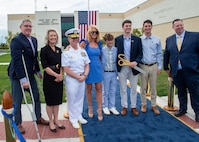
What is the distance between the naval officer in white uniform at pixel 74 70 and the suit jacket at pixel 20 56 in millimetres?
533

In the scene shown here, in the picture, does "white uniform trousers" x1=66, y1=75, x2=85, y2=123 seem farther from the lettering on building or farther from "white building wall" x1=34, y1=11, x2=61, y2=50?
the lettering on building

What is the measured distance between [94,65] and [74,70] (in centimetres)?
48

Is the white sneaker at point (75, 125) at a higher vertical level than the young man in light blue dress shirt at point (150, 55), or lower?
lower

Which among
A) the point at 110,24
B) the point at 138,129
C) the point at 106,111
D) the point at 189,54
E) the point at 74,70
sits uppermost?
the point at 110,24

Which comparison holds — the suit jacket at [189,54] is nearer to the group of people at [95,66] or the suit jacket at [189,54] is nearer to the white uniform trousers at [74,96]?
the group of people at [95,66]

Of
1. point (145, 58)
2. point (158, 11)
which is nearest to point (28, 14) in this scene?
point (158, 11)

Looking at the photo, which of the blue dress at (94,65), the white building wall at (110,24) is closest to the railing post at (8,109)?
the blue dress at (94,65)

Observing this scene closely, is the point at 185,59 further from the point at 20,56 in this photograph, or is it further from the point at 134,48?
the point at 20,56

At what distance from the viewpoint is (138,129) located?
427 cm

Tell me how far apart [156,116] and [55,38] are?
2.57 metres

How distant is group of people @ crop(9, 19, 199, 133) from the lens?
3.98m

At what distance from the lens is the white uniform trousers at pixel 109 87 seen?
4895 mm

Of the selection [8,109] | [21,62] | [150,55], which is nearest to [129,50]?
[150,55]

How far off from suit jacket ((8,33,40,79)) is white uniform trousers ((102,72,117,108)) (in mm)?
1477
